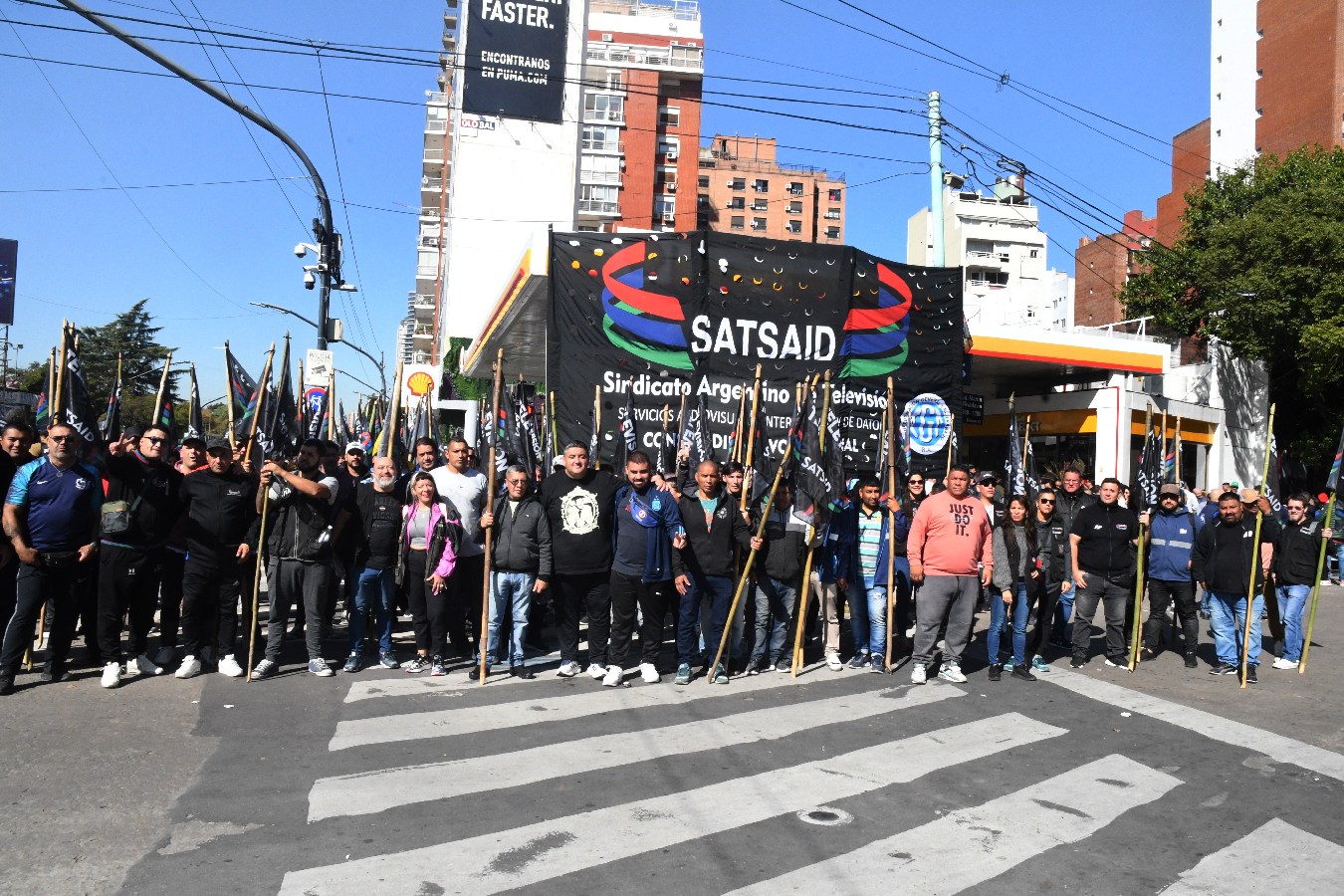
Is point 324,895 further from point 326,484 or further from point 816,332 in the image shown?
point 816,332

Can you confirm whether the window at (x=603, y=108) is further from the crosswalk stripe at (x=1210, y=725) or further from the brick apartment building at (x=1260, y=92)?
the crosswalk stripe at (x=1210, y=725)

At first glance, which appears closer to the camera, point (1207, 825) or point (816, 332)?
point (1207, 825)

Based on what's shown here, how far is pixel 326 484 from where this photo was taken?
8242mm

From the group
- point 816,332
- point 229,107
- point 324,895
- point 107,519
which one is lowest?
point 324,895

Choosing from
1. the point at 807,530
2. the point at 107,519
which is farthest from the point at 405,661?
the point at 807,530

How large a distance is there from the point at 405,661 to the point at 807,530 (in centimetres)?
362

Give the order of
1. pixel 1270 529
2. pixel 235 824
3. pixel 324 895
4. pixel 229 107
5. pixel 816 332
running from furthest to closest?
pixel 816 332 < pixel 229 107 < pixel 1270 529 < pixel 235 824 < pixel 324 895

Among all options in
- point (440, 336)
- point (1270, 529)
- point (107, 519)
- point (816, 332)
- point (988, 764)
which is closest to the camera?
point (988, 764)

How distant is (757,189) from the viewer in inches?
4286

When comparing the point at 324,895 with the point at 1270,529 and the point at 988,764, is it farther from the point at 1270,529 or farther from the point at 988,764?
the point at 1270,529

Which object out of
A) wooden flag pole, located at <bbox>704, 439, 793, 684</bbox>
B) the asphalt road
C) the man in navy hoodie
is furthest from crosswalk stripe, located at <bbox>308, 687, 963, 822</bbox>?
the man in navy hoodie

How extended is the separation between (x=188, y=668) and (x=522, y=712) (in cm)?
270

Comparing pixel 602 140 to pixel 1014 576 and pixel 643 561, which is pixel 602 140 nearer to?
pixel 1014 576

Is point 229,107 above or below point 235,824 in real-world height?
above
